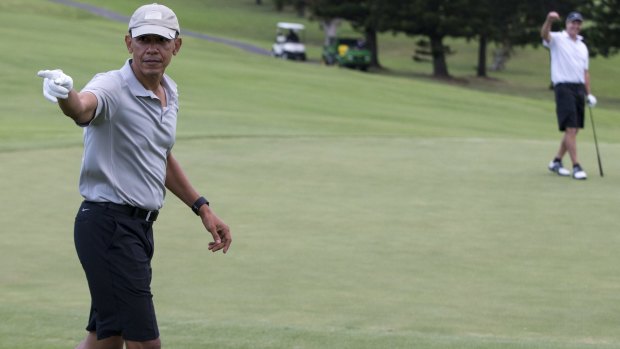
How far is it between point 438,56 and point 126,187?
59.1 m

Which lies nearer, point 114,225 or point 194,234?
point 114,225

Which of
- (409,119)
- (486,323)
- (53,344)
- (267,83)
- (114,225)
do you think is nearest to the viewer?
(114,225)

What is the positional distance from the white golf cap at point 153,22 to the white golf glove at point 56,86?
79 centimetres

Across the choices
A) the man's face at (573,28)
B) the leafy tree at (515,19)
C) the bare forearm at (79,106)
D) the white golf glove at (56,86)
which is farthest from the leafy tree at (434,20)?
the white golf glove at (56,86)


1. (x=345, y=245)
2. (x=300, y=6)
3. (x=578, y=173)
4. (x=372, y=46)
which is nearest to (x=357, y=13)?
(x=372, y=46)

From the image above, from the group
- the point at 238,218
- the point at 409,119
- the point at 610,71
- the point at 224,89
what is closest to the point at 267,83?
the point at 224,89

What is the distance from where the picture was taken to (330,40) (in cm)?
7800

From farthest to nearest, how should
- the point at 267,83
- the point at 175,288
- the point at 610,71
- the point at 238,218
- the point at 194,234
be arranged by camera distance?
the point at 610,71 → the point at 267,83 → the point at 238,218 → the point at 194,234 → the point at 175,288

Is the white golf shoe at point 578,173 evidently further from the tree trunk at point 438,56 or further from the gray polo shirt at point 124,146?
the tree trunk at point 438,56

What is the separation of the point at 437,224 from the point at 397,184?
253 cm

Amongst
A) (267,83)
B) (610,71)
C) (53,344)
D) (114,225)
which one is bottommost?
(610,71)

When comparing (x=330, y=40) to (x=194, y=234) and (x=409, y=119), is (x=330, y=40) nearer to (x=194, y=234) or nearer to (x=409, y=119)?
(x=409, y=119)

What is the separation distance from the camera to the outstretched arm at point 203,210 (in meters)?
5.94

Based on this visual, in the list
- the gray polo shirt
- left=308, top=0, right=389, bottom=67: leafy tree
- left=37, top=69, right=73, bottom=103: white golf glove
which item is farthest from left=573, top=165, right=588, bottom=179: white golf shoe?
left=308, top=0, right=389, bottom=67: leafy tree
